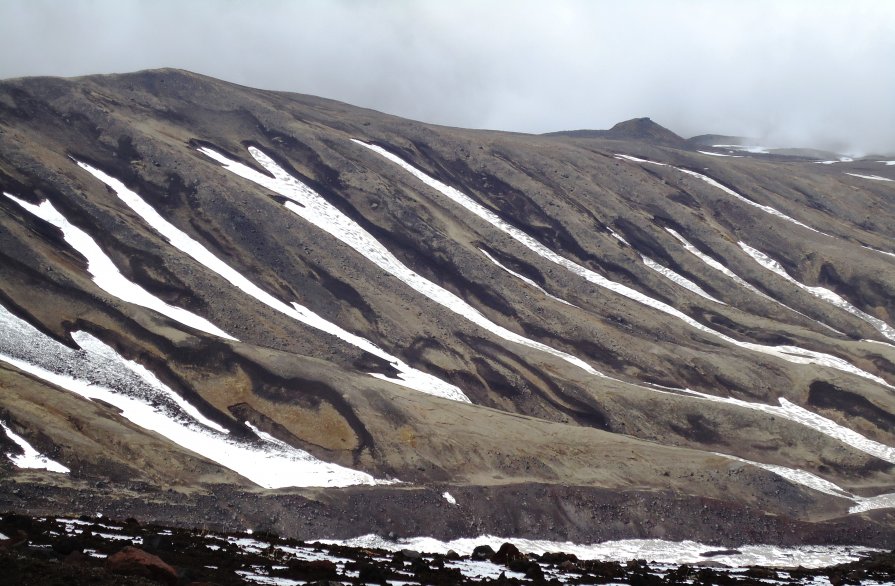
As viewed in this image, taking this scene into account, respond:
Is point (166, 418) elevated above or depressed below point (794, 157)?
below

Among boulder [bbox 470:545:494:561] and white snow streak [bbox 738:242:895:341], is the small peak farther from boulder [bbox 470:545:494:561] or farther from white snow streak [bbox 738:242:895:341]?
boulder [bbox 470:545:494:561]

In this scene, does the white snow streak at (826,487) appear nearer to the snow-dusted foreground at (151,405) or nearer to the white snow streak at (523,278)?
the white snow streak at (523,278)

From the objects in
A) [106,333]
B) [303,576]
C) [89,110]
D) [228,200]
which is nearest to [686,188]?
[228,200]

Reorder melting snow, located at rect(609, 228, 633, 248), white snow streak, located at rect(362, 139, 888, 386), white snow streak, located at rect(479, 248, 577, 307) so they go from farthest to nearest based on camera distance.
Result: 1. melting snow, located at rect(609, 228, 633, 248)
2. white snow streak, located at rect(479, 248, 577, 307)
3. white snow streak, located at rect(362, 139, 888, 386)

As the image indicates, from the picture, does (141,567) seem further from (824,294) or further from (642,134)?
(642,134)

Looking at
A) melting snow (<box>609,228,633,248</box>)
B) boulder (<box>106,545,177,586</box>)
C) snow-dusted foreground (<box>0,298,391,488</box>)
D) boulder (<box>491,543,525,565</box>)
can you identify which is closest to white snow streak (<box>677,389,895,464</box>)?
melting snow (<box>609,228,633,248</box>)

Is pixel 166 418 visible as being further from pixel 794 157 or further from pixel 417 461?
pixel 794 157

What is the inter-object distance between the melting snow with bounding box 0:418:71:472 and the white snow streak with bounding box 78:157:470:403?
2154cm

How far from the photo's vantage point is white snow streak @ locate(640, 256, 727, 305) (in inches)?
3065

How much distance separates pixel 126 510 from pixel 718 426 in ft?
126

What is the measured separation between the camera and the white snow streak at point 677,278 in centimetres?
7786

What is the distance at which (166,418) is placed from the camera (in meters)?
40.8

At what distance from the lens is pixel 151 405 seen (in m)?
41.2

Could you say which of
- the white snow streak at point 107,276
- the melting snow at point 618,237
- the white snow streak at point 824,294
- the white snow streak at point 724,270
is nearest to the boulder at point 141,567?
the white snow streak at point 107,276
